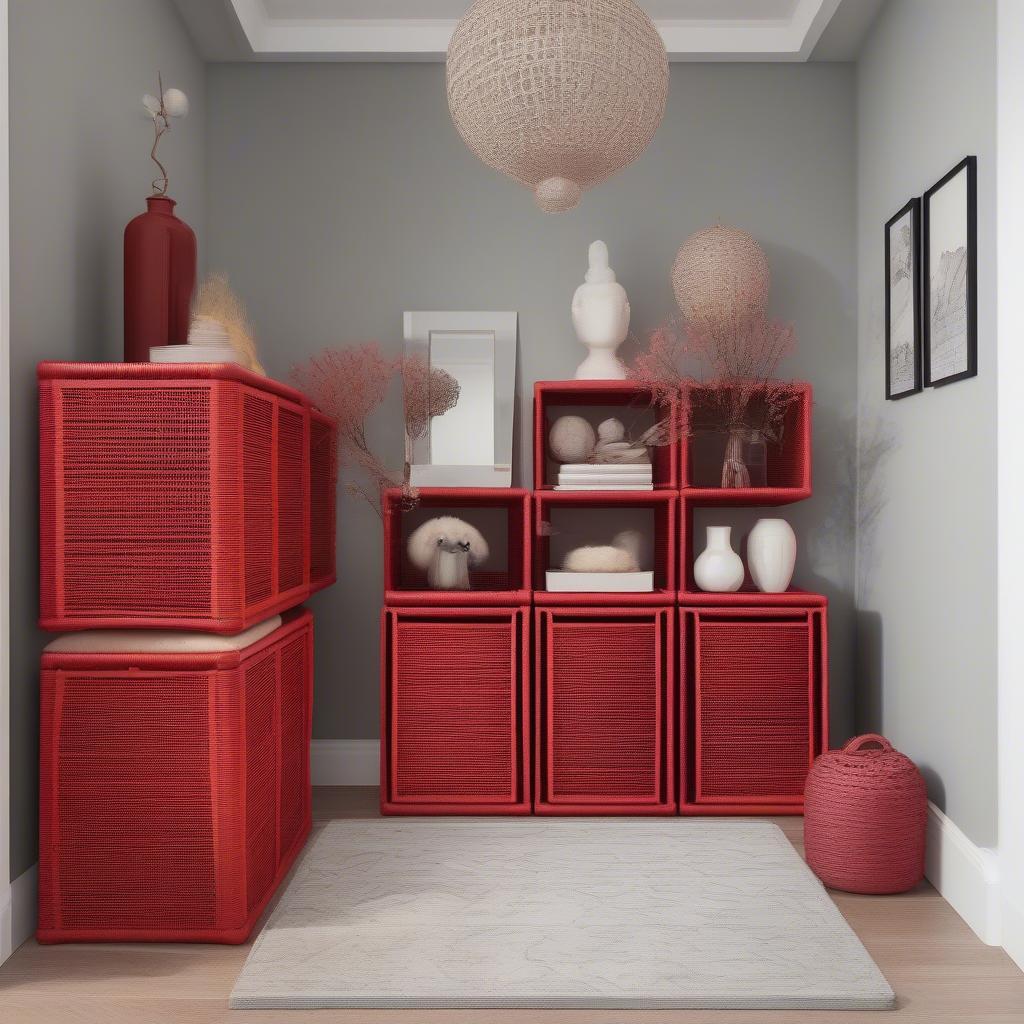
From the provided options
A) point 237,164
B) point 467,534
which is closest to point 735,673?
point 467,534

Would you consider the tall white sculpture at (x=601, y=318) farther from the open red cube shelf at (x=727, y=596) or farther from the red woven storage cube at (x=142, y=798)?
the red woven storage cube at (x=142, y=798)

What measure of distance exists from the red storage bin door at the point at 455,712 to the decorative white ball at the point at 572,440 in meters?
0.56

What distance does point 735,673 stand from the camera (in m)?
2.96

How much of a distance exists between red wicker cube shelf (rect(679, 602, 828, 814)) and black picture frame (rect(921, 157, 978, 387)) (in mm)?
902

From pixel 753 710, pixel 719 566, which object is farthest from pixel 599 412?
pixel 753 710

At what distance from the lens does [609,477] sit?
119 inches

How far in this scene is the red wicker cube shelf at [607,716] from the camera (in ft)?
9.77

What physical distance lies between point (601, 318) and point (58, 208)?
5.46 feet

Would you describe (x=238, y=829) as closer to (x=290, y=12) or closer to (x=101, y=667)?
(x=101, y=667)

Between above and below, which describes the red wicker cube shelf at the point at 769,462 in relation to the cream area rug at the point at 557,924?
above

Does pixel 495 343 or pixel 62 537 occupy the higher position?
pixel 495 343

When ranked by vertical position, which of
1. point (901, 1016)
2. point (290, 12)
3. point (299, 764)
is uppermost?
point (290, 12)

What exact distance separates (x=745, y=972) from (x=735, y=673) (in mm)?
1130

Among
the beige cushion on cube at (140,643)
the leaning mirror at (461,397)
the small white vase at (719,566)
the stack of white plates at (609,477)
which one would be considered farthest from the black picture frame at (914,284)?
the beige cushion on cube at (140,643)
